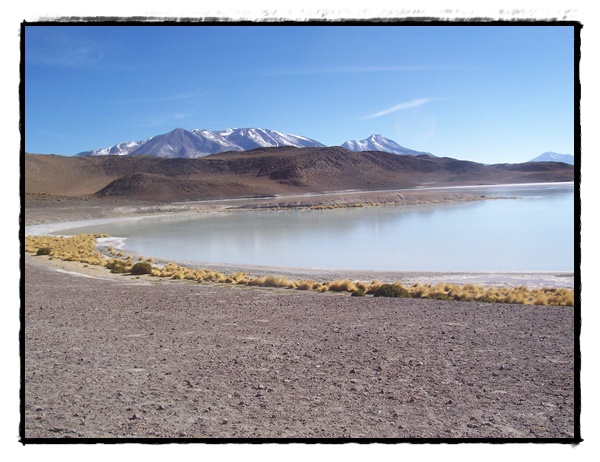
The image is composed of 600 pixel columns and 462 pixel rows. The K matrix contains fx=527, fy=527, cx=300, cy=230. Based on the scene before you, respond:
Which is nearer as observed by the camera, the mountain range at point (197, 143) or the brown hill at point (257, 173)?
the brown hill at point (257, 173)

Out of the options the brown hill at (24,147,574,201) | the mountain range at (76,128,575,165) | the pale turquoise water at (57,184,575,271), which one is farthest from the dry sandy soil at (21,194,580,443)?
the mountain range at (76,128,575,165)

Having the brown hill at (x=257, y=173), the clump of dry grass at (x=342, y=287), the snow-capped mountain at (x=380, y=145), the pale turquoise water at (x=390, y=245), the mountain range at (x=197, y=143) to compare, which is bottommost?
the clump of dry grass at (x=342, y=287)

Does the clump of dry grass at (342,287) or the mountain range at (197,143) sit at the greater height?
the mountain range at (197,143)

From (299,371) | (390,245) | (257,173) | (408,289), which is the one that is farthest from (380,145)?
(299,371)

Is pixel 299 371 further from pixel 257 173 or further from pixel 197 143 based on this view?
pixel 197 143

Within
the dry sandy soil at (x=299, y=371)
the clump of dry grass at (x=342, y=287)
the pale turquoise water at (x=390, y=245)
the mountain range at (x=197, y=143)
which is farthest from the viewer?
the mountain range at (x=197, y=143)

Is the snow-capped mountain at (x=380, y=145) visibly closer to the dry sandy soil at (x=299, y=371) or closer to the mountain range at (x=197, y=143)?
the mountain range at (x=197, y=143)

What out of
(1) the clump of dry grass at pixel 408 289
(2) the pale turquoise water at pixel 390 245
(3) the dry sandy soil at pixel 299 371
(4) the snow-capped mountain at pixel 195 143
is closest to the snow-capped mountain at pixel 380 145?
(4) the snow-capped mountain at pixel 195 143
